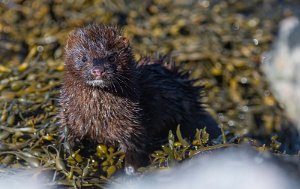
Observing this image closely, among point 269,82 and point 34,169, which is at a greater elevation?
point 269,82

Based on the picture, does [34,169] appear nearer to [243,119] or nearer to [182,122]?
[182,122]

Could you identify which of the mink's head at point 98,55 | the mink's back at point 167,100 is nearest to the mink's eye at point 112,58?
the mink's head at point 98,55

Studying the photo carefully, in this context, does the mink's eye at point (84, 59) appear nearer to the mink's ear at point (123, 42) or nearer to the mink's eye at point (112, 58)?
the mink's eye at point (112, 58)

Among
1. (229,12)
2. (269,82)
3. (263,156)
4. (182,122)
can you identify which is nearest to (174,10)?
(229,12)

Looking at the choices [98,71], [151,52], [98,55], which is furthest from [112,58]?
[151,52]

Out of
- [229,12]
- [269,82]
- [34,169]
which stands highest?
[229,12]

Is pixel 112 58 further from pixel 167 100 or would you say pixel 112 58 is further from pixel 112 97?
pixel 167 100

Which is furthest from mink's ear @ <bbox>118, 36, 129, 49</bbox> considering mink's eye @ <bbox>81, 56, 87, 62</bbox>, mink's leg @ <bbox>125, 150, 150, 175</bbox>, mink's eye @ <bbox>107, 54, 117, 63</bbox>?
mink's leg @ <bbox>125, 150, 150, 175</bbox>
